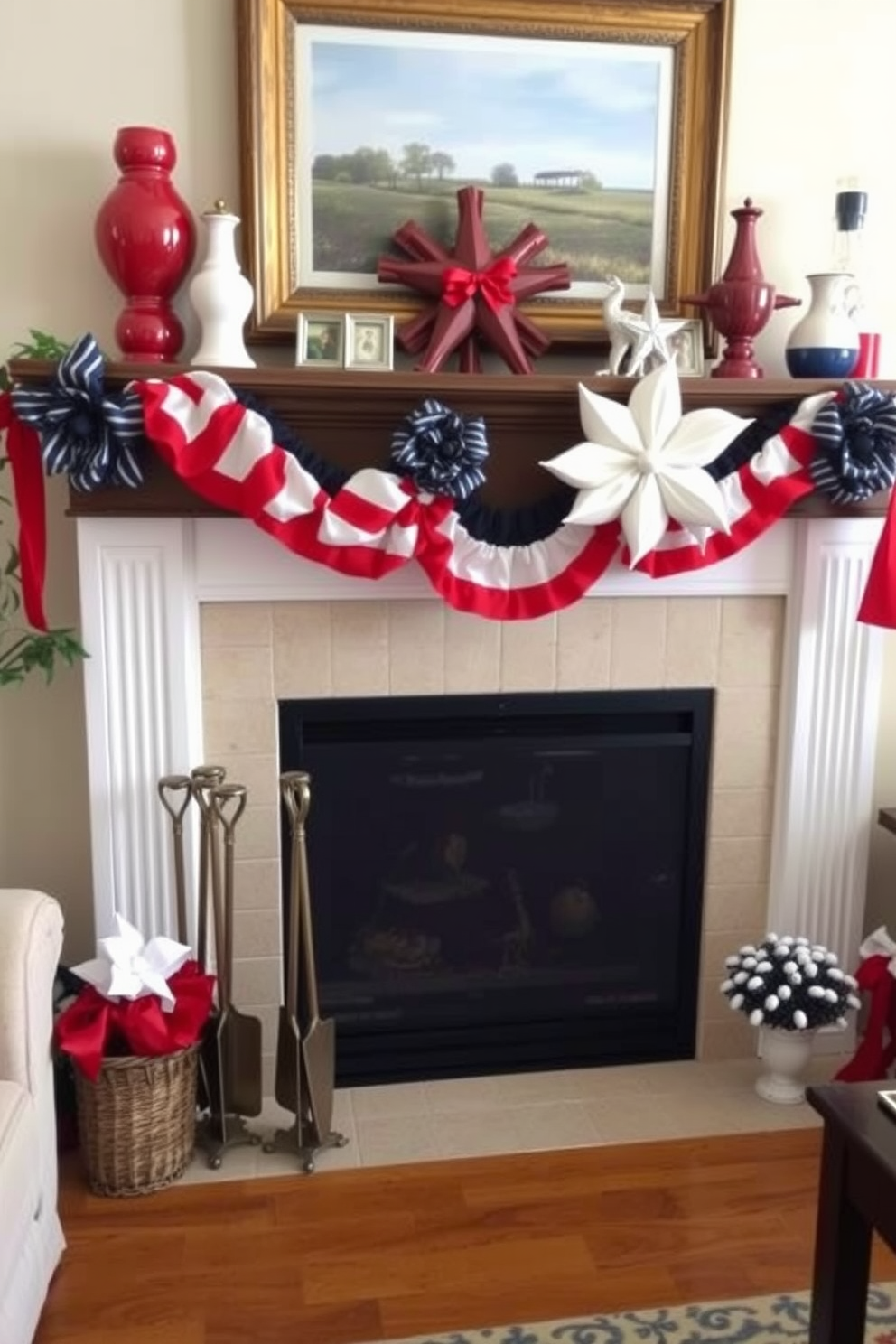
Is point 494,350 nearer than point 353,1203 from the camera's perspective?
No

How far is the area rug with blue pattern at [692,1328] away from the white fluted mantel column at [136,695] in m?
0.91

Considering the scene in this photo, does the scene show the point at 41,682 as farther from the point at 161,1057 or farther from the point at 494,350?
the point at 494,350

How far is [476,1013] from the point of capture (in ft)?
8.37

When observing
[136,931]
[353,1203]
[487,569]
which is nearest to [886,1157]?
Answer: [353,1203]

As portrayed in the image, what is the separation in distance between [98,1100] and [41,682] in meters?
0.76

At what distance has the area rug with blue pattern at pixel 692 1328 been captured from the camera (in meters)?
1.78

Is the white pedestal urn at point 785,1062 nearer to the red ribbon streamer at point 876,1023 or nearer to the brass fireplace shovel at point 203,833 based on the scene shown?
the red ribbon streamer at point 876,1023

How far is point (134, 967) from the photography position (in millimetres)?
2061

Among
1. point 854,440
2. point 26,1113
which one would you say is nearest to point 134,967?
point 26,1113

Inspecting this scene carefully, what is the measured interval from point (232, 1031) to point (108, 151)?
61.9 inches

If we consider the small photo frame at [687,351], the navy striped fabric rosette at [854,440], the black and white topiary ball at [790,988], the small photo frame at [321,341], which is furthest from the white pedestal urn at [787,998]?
the small photo frame at [321,341]

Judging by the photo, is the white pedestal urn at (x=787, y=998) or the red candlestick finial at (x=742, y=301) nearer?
the red candlestick finial at (x=742, y=301)

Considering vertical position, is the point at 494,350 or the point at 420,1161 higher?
the point at 494,350

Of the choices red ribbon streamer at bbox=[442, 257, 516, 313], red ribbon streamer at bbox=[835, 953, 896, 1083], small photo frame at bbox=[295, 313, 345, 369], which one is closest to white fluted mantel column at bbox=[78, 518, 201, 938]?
small photo frame at bbox=[295, 313, 345, 369]
